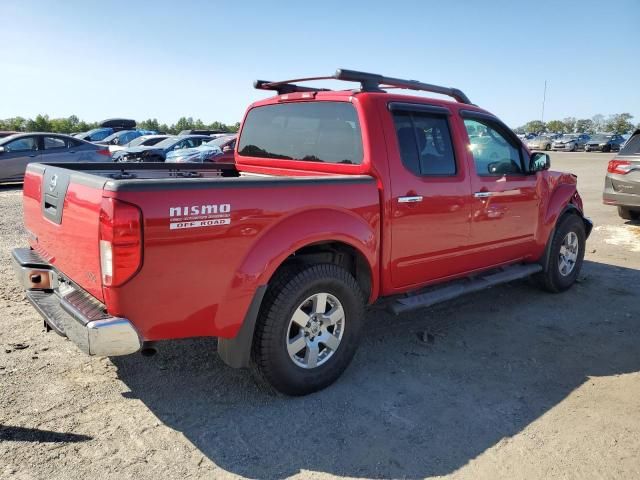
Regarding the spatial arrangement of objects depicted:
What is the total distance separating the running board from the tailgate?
2.14 m

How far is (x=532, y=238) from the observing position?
512cm

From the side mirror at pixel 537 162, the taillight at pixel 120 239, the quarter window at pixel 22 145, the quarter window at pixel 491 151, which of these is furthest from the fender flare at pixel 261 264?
the quarter window at pixel 22 145

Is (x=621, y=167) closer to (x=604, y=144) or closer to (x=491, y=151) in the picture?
(x=491, y=151)

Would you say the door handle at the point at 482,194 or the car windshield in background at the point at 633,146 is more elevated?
the car windshield in background at the point at 633,146

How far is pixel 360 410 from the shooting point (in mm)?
3182

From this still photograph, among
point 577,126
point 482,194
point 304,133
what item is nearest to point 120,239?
point 304,133

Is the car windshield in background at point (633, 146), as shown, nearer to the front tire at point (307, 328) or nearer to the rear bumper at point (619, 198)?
the rear bumper at point (619, 198)

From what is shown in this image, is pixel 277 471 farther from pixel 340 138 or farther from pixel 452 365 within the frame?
pixel 340 138

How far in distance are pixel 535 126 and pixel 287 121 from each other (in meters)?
109

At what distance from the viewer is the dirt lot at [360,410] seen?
2.66 meters

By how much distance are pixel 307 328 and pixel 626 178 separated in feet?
27.0

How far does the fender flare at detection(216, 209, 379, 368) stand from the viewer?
2.89 m

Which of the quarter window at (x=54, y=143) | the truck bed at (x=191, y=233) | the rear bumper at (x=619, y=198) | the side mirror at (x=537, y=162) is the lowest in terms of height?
the rear bumper at (x=619, y=198)

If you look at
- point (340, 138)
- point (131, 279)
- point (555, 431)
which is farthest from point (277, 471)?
point (340, 138)
